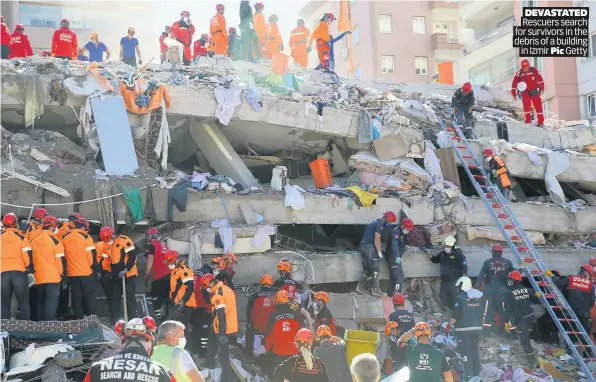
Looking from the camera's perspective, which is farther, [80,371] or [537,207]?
[537,207]

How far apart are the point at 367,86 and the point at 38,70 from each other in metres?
9.80

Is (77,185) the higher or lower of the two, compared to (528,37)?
lower

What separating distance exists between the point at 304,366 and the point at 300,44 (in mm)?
15402

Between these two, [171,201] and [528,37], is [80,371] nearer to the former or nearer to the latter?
[171,201]

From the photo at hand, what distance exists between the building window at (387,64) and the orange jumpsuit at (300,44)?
24019 millimetres

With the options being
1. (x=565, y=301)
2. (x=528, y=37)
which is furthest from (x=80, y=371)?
(x=528, y=37)

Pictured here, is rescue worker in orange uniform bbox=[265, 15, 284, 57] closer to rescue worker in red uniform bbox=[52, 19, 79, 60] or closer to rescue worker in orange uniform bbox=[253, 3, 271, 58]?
rescue worker in orange uniform bbox=[253, 3, 271, 58]

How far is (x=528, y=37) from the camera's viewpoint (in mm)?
25234

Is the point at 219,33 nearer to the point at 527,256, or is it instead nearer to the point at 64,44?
the point at 64,44

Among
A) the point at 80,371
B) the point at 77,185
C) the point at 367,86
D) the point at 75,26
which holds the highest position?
the point at 75,26

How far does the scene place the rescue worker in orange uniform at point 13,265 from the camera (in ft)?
34.4

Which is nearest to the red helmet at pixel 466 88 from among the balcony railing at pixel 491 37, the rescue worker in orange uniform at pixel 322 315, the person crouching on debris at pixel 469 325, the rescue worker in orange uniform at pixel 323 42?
the rescue worker in orange uniform at pixel 323 42

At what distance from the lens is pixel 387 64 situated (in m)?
45.5

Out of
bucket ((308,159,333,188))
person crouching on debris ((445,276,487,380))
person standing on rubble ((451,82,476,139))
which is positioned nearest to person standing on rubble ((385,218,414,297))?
person crouching on debris ((445,276,487,380))
